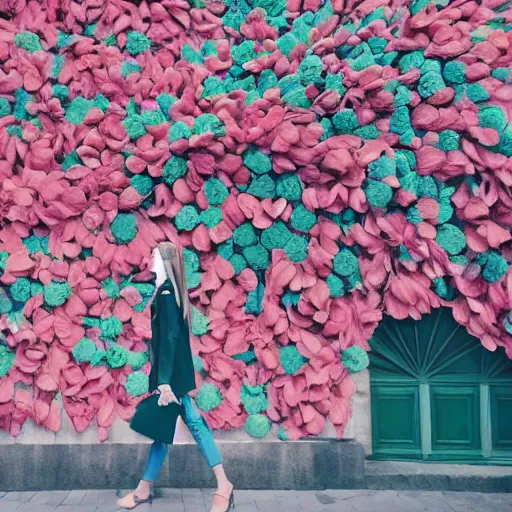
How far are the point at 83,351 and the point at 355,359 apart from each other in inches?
83.1

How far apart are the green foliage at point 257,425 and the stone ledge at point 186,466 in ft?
0.26

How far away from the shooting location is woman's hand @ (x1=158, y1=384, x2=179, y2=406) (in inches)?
149

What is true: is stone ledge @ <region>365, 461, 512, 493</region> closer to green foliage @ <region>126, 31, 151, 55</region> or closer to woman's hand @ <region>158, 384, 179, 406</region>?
woman's hand @ <region>158, 384, 179, 406</region>

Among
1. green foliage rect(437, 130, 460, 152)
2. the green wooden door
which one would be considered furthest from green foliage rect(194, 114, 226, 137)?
the green wooden door

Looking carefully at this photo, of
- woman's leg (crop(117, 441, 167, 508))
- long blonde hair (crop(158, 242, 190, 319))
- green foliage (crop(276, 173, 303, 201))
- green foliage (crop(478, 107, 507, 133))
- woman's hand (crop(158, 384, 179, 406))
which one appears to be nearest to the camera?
woman's hand (crop(158, 384, 179, 406))

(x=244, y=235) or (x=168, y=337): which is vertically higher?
(x=244, y=235)

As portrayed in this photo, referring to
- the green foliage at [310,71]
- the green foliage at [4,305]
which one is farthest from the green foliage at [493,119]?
the green foliage at [4,305]

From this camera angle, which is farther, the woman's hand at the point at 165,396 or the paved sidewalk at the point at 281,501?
the paved sidewalk at the point at 281,501

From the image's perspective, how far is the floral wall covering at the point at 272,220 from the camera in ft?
14.7

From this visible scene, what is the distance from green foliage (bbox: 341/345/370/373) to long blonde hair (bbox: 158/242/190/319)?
4.38 ft

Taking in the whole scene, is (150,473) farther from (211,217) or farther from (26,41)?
(26,41)

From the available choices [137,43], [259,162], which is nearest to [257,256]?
[259,162]

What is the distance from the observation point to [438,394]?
15.6ft

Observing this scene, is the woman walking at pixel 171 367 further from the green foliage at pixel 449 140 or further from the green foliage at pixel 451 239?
the green foliage at pixel 449 140
